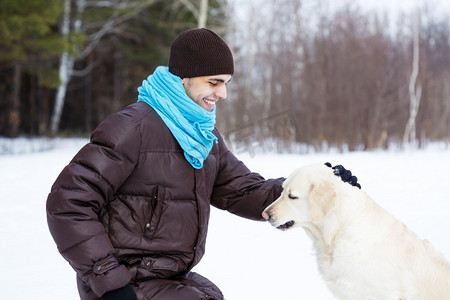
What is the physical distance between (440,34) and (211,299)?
13.4 meters

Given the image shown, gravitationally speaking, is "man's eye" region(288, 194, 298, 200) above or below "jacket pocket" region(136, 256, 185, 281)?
above

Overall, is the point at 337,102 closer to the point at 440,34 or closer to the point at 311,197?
the point at 440,34

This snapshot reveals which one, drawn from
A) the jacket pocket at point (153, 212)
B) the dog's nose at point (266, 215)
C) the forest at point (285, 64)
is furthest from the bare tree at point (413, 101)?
the jacket pocket at point (153, 212)

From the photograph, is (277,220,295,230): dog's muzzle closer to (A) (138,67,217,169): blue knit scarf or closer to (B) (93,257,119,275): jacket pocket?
(A) (138,67,217,169): blue knit scarf

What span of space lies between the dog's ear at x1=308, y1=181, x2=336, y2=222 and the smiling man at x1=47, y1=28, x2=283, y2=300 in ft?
1.75

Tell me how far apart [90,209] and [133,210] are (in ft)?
0.79

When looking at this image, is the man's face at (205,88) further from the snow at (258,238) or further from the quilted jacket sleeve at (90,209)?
the snow at (258,238)

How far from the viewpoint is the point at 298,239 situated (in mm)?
5227

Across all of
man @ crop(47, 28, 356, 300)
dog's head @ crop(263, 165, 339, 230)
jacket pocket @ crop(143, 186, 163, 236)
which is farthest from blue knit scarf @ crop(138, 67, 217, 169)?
dog's head @ crop(263, 165, 339, 230)

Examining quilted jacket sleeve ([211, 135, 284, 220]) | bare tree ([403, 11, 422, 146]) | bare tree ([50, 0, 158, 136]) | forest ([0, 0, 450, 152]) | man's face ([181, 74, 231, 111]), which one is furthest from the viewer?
bare tree ([50, 0, 158, 136])

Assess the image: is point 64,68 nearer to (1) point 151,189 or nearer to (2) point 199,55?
(2) point 199,55

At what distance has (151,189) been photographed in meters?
2.34

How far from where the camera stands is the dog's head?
101 inches

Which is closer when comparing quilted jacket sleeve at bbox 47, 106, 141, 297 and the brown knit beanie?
quilted jacket sleeve at bbox 47, 106, 141, 297
